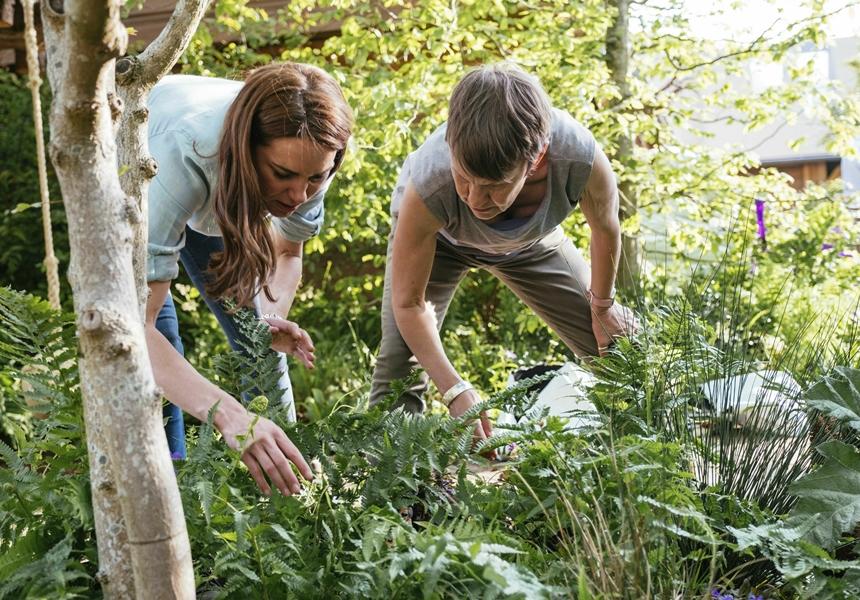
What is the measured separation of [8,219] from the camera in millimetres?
6441

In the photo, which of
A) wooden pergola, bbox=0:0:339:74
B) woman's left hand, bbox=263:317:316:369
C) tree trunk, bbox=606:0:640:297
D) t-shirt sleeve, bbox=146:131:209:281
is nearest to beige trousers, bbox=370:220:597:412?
woman's left hand, bbox=263:317:316:369

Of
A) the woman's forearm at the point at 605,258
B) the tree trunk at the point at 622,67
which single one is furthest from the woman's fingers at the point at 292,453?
the tree trunk at the point at 622,67

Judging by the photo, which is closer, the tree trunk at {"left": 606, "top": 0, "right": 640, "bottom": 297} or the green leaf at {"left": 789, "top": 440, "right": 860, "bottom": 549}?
the green leaf at {"left": 789, "top": 440, "right": 860, "bottom": 549}

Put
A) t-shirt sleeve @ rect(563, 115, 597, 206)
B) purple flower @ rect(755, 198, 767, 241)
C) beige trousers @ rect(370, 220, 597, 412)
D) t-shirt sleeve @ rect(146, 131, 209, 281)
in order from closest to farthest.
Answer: t-shirt sleeve @ rect(146, 131, 209, 281) < t-shirt sleeve @ rect(563, 115, 597, 206) < beige trousers @ rect(370, 220, 597, 412) < purple flower @ rect(755, 198, 767, 241)

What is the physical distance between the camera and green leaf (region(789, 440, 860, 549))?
1636 mm

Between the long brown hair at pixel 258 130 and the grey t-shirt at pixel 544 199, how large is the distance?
29 cm

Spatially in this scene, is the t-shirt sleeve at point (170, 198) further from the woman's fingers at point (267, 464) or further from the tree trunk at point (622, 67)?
the tree trunk at point (622, 67)

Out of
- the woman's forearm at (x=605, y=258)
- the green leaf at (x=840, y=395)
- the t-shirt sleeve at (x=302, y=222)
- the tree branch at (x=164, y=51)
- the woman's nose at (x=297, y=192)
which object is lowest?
the green leaf at (x=840, y=395)

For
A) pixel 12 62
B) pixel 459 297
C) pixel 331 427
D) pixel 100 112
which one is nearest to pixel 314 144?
pixel 331 427

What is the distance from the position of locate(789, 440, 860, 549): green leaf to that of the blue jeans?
152 cm

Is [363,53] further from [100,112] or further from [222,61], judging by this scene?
[100,112]

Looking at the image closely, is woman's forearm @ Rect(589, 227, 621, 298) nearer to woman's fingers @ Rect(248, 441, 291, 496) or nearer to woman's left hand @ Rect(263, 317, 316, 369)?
woman's left hand @ Rect(263, 317, 316, 369)

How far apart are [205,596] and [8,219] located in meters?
5.57

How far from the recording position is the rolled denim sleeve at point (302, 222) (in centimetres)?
283
